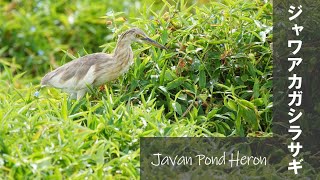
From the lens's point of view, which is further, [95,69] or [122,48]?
[122,48]

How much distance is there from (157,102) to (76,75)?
1.83 feet

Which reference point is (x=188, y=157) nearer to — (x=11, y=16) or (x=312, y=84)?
(x=312, y=84)

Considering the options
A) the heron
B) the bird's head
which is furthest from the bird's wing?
the bird's head

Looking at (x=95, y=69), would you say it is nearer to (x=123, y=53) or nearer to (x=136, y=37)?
(x=123, y=53)

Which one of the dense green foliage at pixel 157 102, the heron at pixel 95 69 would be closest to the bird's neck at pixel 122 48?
the heron at pixel 95 69

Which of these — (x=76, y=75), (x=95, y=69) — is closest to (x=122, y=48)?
(x=95, y=69)

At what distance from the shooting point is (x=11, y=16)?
10320 mm

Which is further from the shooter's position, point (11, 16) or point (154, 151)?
point (11, 16)

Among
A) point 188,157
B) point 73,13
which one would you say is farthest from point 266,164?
point 73,13

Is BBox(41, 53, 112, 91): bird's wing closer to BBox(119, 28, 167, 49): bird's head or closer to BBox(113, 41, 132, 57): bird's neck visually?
BBox(113, 41, 132, 57): bird's neck

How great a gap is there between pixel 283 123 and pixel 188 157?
81cm

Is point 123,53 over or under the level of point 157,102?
over

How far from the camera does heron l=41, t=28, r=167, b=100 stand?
21.4ft

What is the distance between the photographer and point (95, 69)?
6.51m
